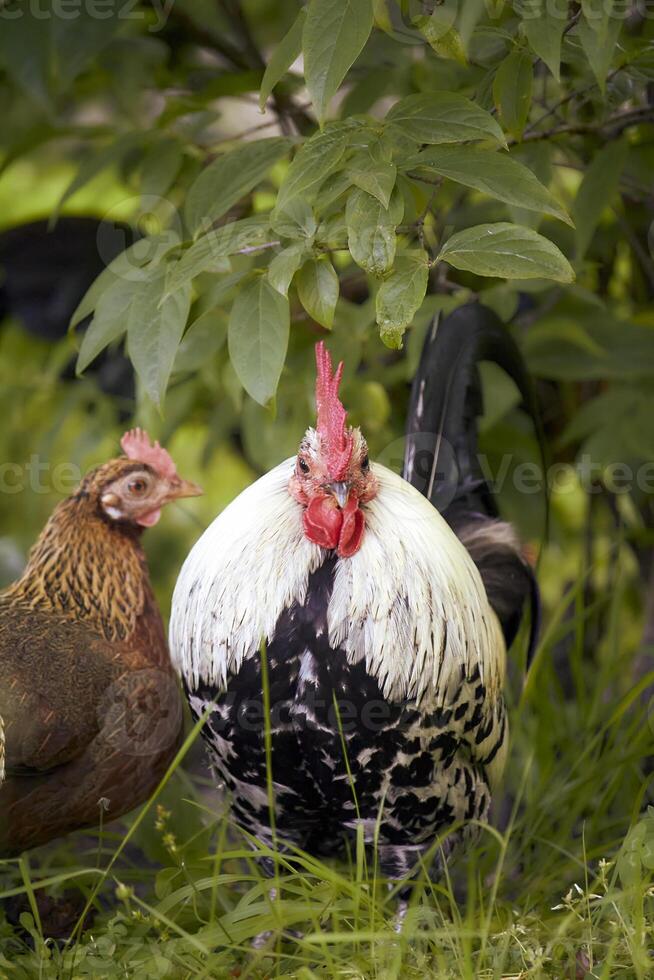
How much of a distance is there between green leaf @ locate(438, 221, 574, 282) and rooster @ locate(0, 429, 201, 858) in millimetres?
870

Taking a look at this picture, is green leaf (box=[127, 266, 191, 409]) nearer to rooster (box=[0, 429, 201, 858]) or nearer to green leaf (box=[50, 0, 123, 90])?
rooster (box=[0, 429, 201, 858])

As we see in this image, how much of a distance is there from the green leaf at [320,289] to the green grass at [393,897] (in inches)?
28.0

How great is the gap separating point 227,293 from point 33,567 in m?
0.70

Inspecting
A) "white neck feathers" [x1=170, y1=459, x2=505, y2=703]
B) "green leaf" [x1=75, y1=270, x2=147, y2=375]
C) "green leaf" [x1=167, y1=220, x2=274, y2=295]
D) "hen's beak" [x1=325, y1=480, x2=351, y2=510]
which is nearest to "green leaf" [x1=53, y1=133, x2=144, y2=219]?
"green leaf" [x1=75, y1=270, x2=147, y2=375]

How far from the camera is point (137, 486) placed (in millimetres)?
2082

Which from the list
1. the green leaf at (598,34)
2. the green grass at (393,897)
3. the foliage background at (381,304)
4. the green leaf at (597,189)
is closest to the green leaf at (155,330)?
the foliage background at (381,304)

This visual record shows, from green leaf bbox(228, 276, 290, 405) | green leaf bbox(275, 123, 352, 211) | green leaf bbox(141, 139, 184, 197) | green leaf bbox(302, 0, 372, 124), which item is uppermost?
green leaf bbox(141, 139, 184, 197)

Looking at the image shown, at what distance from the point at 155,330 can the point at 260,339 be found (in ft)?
0.61

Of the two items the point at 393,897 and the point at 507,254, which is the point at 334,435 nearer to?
the point at 507,254

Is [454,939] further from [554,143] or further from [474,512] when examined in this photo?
[554,143]

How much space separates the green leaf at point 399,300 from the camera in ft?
4.77

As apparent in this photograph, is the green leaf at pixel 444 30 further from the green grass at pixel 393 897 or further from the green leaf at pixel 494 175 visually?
the green grass at pixel 393 897

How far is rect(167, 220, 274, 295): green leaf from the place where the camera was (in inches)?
60.4

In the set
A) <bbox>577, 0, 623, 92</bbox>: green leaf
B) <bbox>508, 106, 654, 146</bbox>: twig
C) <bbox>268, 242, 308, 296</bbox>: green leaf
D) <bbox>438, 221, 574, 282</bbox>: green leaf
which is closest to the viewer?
<bbox>577, 0, 623, 92</bbox>: green leaf
